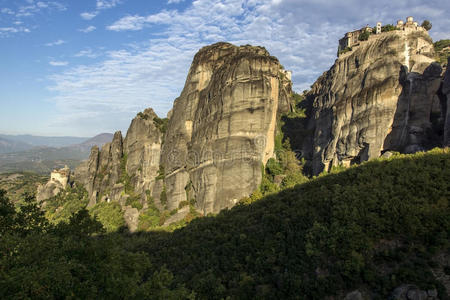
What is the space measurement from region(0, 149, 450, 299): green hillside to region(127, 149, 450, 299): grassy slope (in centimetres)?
7

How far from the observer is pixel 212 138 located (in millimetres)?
49188

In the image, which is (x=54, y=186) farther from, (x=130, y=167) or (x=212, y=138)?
(x=212, y=138)

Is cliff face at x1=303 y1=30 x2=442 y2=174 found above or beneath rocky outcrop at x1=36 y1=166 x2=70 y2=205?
above

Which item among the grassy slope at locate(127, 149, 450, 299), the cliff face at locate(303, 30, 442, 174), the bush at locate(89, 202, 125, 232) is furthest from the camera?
the bush at locate(89, 202, 125, 232)

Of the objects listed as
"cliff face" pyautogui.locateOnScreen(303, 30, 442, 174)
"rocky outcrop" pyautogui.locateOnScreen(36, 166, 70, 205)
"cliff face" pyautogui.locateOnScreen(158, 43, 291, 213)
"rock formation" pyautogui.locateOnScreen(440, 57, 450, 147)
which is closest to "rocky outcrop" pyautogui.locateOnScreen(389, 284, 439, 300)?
"rock formation" pyautogui.locateOnScreen(440, 57, 450, 147)

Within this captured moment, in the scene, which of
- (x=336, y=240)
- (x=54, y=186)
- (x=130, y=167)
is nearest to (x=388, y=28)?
(x=336, y=240)

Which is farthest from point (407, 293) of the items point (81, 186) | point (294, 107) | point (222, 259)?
point (81, 186)

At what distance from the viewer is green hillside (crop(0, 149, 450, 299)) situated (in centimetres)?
1189

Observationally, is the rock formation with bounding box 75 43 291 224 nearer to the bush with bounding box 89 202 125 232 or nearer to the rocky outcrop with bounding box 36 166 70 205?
the bush with bounding box 89 202 125 232

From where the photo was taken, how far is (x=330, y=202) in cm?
2638

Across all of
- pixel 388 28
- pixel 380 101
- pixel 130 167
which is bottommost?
pixel 130 167

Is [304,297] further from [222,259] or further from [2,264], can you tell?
[2,264]

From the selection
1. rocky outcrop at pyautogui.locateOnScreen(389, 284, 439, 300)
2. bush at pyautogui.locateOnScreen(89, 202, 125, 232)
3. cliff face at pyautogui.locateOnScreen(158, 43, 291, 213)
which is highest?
cliff face at pyautogui.locateOnScreen(158, 43, 291, 213)

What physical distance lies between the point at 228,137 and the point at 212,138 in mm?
3161
